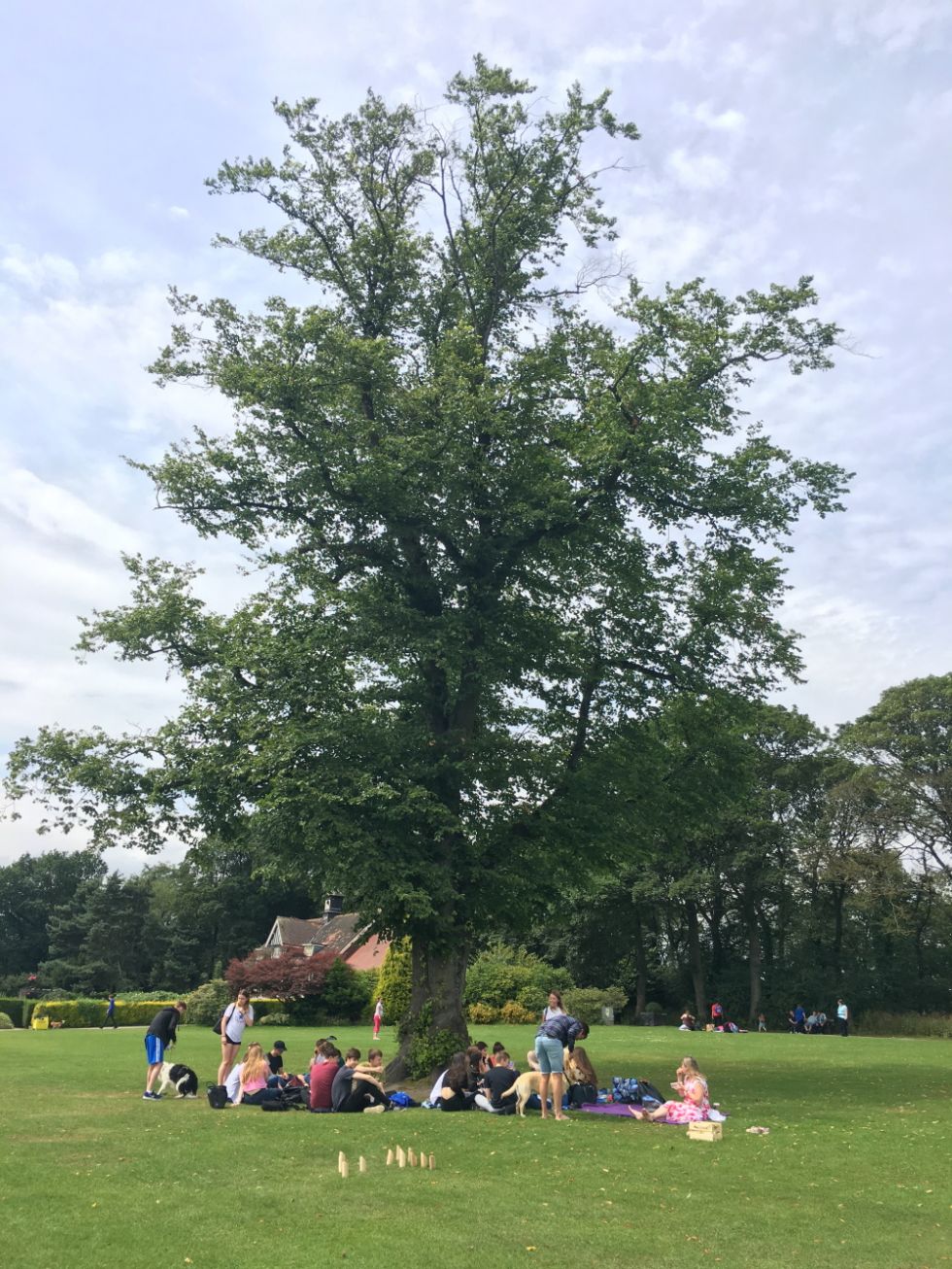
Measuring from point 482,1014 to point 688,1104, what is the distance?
3640 cm

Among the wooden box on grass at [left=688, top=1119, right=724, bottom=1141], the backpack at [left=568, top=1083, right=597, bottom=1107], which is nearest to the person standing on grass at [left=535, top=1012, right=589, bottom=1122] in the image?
the backpack at [left=568, top=1083, right=597, bottom=1107]

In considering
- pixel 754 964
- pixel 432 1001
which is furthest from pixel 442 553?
pixel 754 964

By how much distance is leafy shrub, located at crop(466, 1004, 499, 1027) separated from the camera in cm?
4975

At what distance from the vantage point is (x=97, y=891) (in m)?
93.0

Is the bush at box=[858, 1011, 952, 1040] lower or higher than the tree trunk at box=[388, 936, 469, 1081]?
lower

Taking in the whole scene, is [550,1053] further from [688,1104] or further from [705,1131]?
[705,1131]

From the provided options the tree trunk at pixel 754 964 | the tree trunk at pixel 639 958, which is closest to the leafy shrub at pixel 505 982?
the tree trunk at pixel 639 958

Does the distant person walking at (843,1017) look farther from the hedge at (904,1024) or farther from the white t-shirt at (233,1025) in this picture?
the white t-shirt at (233,1025)

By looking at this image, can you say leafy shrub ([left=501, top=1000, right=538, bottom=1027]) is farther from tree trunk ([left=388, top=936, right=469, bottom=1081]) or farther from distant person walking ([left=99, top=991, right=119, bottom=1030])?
tree trunk ([left=388, top=936, right=469, bottom=1081])

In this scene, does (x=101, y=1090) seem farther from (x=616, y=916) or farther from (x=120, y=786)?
(x=616, y=916)

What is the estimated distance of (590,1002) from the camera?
54594 mm

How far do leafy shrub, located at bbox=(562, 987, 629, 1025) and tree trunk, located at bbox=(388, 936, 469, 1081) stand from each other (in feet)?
108

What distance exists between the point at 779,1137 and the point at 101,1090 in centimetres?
1276

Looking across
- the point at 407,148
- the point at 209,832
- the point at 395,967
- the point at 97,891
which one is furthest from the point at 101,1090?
the point at 97,891
